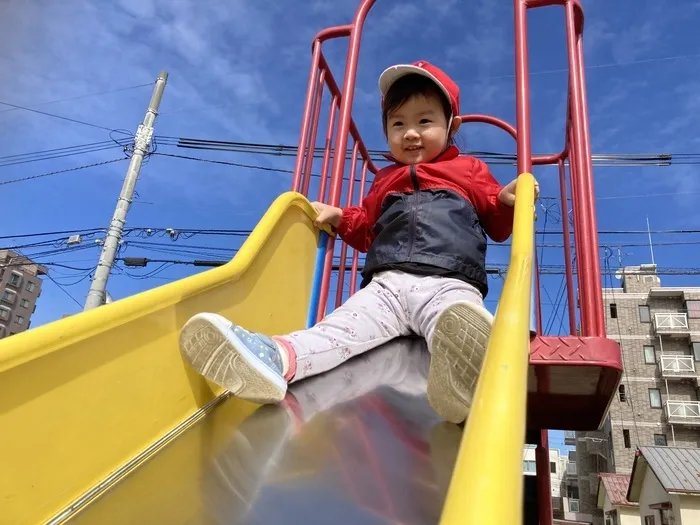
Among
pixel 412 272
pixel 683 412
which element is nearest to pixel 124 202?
pixel 412 272

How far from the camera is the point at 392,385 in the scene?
121 centimetres

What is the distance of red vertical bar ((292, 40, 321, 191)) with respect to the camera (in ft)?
6.45

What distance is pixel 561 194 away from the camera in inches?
88.3

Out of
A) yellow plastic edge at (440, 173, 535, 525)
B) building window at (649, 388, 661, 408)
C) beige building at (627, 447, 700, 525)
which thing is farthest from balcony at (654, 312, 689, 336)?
yellow plastic edge at (440, 173, 535, 525)

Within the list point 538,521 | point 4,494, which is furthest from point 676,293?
point 4,494

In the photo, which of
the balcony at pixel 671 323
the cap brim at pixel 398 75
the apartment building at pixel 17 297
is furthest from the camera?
the apartment building at pixel 17 297

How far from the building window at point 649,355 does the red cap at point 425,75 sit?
25.7 meters

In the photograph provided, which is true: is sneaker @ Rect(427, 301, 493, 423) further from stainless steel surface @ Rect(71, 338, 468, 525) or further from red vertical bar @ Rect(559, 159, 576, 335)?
red vertical bar @ Rect(559, 159, 576, 335)

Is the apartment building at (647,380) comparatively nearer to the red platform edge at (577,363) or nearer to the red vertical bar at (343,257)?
the red vertical bar at (343,257)

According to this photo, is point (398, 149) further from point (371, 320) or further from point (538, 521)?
point (538, 521)

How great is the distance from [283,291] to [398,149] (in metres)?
0.65

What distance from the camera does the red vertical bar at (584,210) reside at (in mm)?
1253

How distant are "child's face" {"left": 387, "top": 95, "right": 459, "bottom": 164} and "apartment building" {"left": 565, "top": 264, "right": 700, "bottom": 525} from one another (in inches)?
898

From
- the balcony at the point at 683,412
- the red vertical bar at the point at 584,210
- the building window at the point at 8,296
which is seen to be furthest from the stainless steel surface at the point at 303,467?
the building window at the point at 8,296
